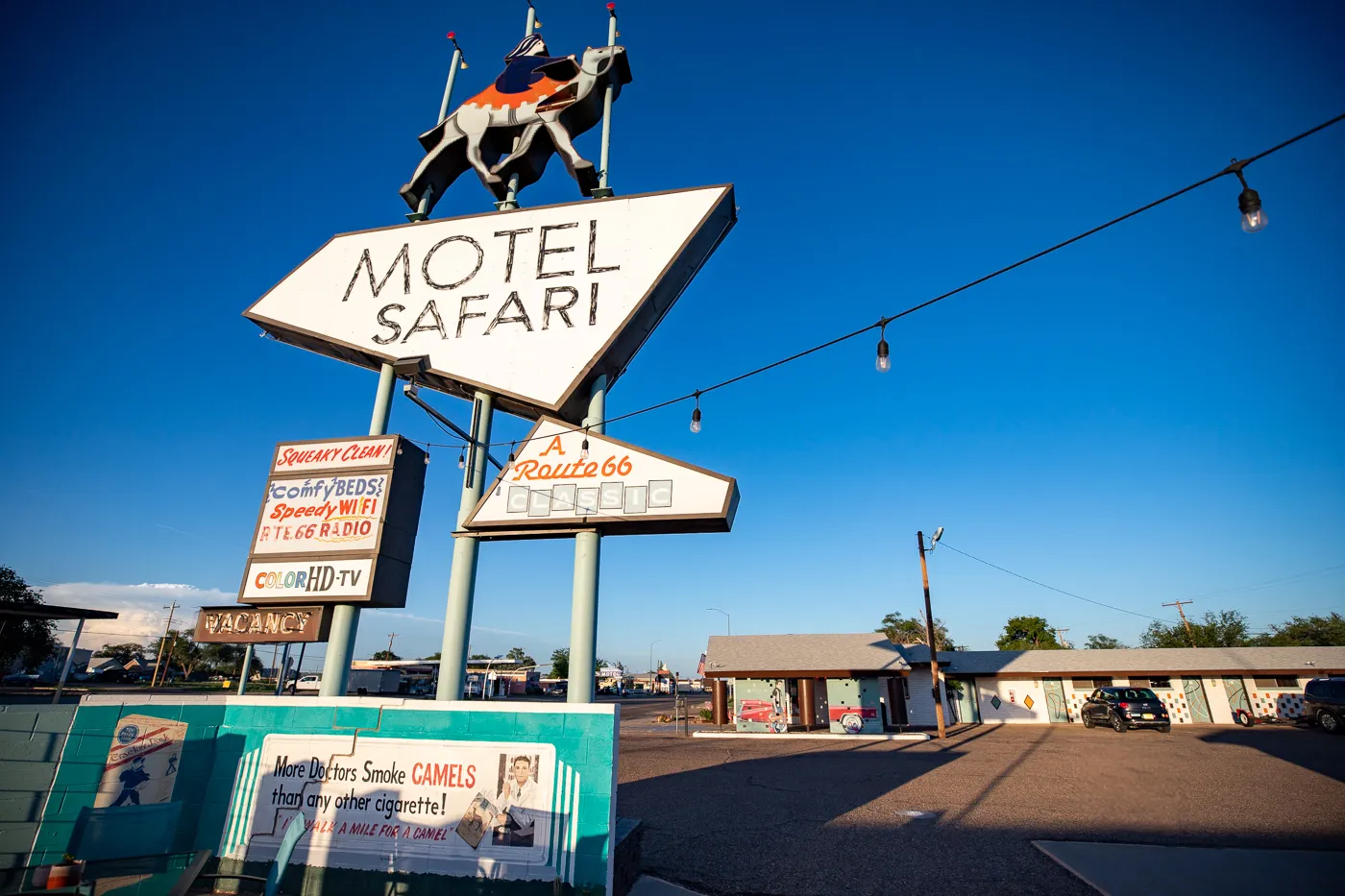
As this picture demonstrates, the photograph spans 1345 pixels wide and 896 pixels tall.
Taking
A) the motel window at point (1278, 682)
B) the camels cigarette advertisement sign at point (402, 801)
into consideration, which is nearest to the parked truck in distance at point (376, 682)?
the camels cigarette advertisement sign at point (402, 801)

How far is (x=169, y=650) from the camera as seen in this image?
210ft

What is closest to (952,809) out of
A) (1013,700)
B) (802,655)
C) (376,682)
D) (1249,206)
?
(1249,206)

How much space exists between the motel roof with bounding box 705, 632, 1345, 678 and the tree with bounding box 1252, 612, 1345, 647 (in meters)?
31.3

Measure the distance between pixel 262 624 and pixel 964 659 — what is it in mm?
35201

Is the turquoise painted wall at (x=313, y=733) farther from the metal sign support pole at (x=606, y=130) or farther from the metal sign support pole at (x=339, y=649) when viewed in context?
the metal sign support pole at (x=606, y=130)

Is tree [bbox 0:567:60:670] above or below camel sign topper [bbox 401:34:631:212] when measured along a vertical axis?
below

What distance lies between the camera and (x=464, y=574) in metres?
9.99

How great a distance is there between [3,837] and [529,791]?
5365 mm

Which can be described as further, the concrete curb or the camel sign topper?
the concrete curb

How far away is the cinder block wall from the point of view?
20.7 feet

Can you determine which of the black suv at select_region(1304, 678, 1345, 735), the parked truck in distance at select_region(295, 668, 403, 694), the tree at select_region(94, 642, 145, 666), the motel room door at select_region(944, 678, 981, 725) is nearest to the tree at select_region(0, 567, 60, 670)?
the parked truck in distance at select_region(295, 668, 403, 694)

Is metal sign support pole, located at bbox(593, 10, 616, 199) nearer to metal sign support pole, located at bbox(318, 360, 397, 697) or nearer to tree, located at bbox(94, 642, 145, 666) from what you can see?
metal sign support pole, located at bbox(318, 360, 397, 697)

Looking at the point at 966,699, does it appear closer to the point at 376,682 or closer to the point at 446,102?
the point at 446,102

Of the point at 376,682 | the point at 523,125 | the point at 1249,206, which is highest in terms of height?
the point at 523,125
